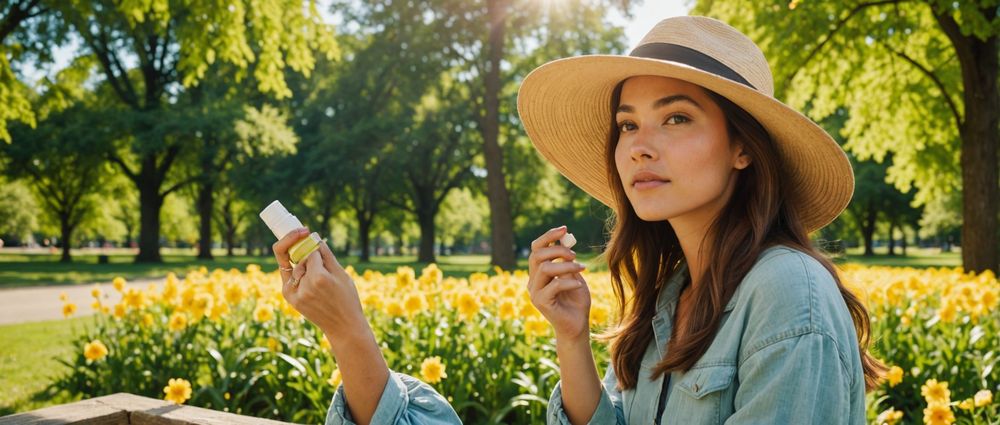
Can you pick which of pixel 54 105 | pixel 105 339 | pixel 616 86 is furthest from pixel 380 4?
pixel 616 86

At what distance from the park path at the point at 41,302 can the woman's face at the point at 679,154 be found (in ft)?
26.9

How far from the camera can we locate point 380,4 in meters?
19.2

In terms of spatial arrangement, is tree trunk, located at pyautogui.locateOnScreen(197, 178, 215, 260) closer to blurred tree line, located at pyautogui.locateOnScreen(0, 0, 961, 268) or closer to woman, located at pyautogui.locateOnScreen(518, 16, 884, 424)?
blurred tree line, located at pyautogui.locateOnScreen(0, 0, 961, 268)

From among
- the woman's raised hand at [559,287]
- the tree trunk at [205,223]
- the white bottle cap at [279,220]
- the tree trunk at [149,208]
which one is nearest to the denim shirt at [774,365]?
the woman's raised hand at [559,287]

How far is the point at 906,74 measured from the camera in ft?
39.5

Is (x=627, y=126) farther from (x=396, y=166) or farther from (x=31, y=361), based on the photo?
(x=396, y=166)

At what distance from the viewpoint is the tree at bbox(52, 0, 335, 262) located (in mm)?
7598

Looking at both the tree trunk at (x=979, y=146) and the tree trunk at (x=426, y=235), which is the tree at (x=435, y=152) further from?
the tree trunk at (x=979, y=146)

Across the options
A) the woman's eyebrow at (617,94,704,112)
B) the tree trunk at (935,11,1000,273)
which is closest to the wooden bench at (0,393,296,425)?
the woman's eyebrow at (617,94,704,112)

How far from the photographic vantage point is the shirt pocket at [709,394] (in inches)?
53.4

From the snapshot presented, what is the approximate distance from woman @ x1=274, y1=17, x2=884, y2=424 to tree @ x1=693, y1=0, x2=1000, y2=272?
640cm

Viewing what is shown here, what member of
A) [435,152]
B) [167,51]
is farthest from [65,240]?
[435,152]

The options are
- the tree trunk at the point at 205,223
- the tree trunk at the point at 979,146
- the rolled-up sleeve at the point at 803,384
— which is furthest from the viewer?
the tree trunk at the point at 205,223

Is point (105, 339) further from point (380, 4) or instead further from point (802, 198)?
point (380, 4)
